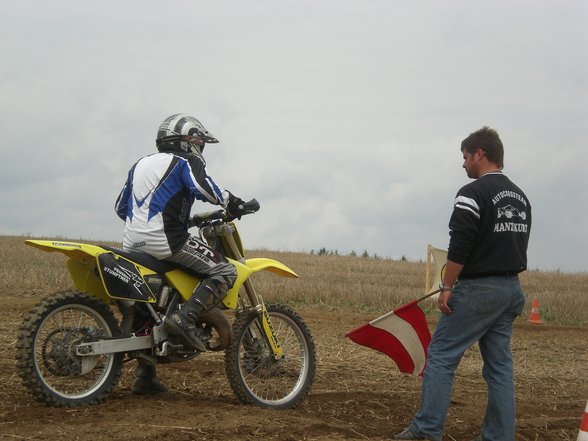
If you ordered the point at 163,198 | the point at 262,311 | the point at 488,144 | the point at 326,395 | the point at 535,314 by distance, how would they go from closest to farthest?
the point at 488,144
the point at 163,198
the point at 262,311
the point at 326,395
the point at 535,314

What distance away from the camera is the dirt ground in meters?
6.28

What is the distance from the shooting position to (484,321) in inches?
268

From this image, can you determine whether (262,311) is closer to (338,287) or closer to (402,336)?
(402,336)

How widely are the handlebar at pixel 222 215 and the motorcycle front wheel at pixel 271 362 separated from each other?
0.84 metres

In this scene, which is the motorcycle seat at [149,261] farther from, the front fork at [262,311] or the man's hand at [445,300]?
the man's hand at [445,300]

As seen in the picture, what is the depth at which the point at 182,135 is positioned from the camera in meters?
7.41

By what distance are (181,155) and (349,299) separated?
467 inches

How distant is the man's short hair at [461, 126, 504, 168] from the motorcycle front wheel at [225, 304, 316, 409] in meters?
2.30

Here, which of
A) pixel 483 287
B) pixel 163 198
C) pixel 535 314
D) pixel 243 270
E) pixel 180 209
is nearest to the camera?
pixel 483 287

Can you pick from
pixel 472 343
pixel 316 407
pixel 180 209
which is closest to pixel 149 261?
pixel 180 209

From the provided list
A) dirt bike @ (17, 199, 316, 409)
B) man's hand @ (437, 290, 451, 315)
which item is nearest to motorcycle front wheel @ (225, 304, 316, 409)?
dirt bike @ (17, 199, 316, 409)

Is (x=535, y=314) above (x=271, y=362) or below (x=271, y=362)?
above

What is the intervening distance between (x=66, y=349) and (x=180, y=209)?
1414mm

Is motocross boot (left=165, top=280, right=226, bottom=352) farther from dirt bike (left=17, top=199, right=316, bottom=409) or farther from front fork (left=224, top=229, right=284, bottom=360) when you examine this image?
front fork (left=224, top=229, right=284, bottom=360)
